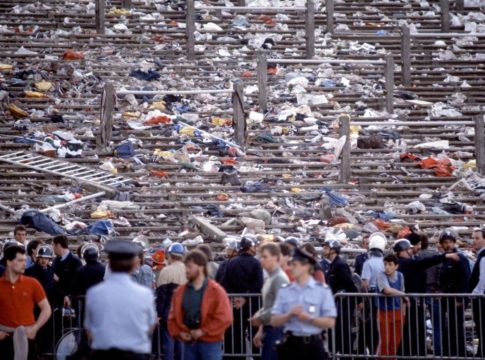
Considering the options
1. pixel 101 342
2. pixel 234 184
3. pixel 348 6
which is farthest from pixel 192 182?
pixel 101 342

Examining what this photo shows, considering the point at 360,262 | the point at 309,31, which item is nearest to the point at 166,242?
the point at 360,262

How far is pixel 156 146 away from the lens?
28.0 metres

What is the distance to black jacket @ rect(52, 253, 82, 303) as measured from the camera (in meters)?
19.4

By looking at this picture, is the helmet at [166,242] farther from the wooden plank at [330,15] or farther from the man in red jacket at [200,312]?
the wooden plank at [330,15]

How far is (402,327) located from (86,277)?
364 centimetres

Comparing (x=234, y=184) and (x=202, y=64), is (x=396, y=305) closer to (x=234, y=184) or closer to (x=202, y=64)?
(x=234, y=184)

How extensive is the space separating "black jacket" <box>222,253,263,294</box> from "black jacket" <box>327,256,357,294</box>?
3.13ft

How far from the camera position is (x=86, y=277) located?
61.7ft

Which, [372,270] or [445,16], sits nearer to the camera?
[372,270]

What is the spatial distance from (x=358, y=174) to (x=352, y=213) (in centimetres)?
193

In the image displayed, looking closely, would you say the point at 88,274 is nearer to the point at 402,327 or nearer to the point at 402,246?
the point at 402,327

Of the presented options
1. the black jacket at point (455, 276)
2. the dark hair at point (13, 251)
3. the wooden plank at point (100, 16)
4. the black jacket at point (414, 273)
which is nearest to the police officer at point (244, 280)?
the black jacket at point (414, 273)

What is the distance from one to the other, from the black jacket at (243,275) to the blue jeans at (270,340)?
185cm

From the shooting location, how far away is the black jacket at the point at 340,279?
19.1 m
